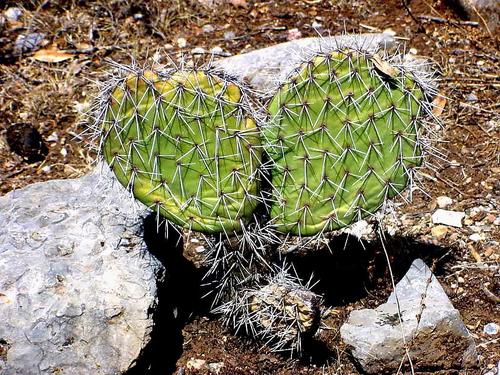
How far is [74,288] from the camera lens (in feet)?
10.5

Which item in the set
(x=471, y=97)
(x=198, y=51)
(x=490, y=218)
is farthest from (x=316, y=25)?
(x=490, y=218)

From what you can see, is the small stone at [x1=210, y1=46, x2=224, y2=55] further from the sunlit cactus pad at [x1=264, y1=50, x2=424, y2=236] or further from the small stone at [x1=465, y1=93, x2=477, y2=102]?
the sunlit cactus pad at [x1=264, y1=50, x2=424, y2=236]

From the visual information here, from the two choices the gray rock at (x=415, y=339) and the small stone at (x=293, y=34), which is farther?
the small stone at (x=293, y=34)

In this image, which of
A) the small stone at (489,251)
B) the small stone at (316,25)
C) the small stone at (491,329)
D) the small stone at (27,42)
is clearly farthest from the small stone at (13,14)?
the small stone at (491,329)

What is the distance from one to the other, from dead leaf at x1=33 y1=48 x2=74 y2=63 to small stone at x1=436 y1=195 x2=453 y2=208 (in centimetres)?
248

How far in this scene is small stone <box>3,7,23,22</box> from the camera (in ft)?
18.0

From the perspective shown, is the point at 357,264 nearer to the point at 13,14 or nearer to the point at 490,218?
the point at 490,218

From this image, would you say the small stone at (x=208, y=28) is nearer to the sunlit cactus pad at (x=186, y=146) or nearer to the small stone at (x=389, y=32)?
the small stone at (x=389, y=32)

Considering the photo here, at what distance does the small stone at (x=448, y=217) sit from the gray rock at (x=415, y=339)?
73cm

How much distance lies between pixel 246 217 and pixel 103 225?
2.28 ft

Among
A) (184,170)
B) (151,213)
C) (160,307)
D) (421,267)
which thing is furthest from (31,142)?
(421,267)

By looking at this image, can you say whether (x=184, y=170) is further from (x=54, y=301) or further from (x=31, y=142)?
(x=31, y=142)

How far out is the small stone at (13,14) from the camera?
5.48 meters

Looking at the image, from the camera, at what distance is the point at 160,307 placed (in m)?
3.38
